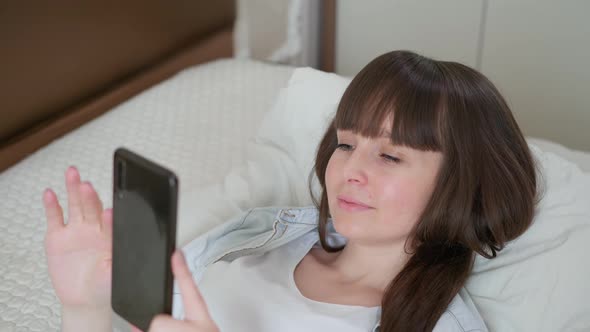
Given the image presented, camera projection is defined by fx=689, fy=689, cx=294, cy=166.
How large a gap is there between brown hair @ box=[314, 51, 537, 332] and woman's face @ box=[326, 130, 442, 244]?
0.06 feet

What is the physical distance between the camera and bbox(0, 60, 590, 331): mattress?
124 centimetres

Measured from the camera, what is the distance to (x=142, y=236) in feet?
2.47

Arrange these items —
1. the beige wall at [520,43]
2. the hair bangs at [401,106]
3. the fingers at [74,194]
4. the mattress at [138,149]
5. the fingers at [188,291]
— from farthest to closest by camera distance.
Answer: the beige wall at [520,43] < the mattress at [138,149] < the hair bangs at [401,106] < the fingers at [74,194] < the fingers at [188,291]

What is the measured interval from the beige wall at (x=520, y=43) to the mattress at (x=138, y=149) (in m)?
0.66

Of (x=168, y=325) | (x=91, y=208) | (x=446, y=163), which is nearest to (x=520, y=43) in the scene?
(x=446, y=163)

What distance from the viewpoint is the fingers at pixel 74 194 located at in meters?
0.86

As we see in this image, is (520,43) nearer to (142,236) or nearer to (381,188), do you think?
(381,188)

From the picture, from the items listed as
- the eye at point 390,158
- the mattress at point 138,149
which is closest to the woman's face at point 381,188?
the eye at point 390,158

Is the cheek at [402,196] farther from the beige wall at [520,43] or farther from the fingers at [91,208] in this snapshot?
the beige wall at [520,43]

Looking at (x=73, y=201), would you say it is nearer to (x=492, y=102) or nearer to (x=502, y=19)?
(x=492, y=102)

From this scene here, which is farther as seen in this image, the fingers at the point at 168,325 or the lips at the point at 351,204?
the lips at the point at 351,204

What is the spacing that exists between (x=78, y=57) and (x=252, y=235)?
87cm

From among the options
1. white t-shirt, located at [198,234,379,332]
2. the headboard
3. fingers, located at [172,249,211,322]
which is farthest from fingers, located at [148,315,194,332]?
the headboard

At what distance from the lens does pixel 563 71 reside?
88.2 inches
